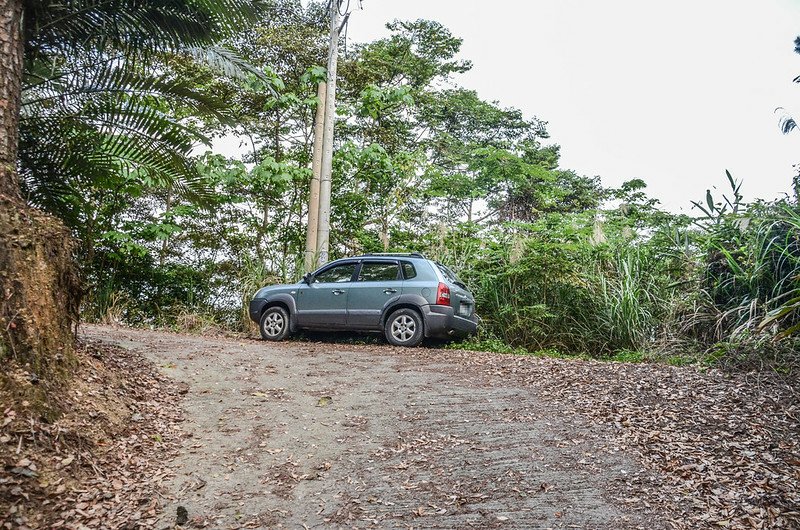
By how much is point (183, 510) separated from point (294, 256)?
10.2 metres

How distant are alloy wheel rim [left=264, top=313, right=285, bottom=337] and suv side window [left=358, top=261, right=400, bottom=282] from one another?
5.92 ft

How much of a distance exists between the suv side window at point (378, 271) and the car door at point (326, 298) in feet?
0.78

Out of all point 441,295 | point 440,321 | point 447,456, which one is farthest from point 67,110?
point 440,321

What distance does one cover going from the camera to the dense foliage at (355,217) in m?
6.46

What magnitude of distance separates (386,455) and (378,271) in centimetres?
590

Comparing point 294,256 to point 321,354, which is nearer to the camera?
point 321,354

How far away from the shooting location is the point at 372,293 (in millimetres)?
10375

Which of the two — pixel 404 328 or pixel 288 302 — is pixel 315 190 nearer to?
pixel 288 302

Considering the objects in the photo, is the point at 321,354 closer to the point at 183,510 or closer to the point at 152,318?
the point at 183,510

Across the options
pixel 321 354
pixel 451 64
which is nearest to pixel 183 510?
pixel 321 354

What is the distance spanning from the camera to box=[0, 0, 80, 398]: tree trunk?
430 cm

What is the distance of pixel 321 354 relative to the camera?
9.23 metres

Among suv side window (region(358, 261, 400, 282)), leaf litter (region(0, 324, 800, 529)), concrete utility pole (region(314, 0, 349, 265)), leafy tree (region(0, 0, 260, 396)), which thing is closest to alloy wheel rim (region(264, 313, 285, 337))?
suv side window (region(358, 261, 400, 282))

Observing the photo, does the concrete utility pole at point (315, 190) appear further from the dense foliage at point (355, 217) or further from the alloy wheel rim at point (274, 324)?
the alloy wheel rim at point (274, 324)
